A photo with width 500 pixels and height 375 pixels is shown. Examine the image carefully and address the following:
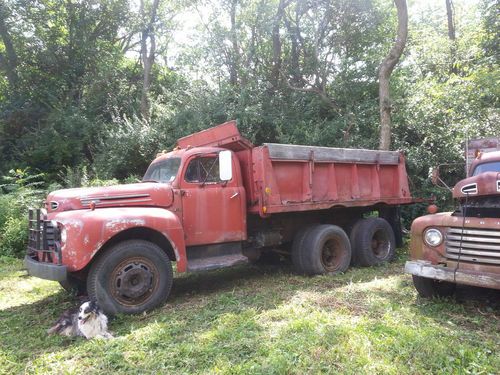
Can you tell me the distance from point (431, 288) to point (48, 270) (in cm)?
469

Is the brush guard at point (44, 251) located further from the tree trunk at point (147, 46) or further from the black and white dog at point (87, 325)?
the tree trunk at point (147, 46)

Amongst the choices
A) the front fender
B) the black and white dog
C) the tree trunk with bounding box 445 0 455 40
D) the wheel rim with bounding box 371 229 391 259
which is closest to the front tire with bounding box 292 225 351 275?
the wheel rim with bounding box 371 229 391 259

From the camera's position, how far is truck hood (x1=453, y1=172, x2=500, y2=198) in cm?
488

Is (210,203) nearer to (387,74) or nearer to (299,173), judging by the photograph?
(299,173)

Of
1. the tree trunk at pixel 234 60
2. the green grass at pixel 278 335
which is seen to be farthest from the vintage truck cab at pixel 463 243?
the tree trunk at pixel 234 60

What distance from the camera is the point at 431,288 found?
543 centimetres

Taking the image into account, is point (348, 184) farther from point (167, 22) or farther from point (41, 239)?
point (167, 22)

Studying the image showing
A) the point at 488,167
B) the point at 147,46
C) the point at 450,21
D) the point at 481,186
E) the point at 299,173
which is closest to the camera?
the point at 481,186

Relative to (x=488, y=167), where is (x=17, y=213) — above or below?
below

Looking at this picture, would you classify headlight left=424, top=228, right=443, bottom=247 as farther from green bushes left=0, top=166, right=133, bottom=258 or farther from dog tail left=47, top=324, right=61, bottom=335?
green bushes left=0, top=166, right=133, bottom=258

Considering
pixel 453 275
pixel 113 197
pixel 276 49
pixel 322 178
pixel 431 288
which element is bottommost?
pixel 431 288

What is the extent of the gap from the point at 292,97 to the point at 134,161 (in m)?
5.92

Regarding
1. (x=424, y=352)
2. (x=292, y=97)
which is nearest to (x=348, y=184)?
(x=424, y=352)

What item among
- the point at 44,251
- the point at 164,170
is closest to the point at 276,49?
the point at 164,170
